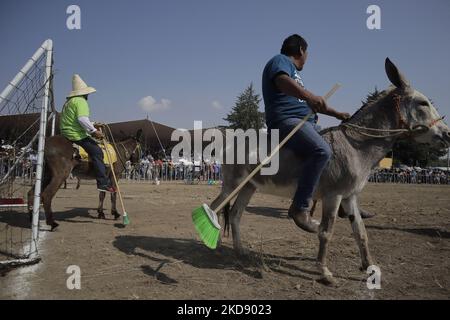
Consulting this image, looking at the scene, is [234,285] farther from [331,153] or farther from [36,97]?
[36,97]

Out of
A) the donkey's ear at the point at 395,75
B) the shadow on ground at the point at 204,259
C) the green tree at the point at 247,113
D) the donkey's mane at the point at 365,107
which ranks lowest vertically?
the shadow on ground at the point at 204,259

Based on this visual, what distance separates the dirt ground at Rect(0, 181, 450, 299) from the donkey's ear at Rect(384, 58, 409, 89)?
2.56 meters

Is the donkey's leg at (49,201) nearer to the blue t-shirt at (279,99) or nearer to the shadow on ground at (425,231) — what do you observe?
the blue t-shirt at (279,99)

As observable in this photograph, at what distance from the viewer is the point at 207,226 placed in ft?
12.8

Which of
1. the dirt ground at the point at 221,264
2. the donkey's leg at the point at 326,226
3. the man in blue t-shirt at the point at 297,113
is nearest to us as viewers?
the dirt ground at the point at 221,264

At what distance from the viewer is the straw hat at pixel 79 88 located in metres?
7.13

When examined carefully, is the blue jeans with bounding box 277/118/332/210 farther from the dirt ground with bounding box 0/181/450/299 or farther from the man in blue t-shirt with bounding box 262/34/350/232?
the dirt ground with bounding box 0/181/450/299

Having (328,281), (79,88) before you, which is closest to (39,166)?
(79,88)

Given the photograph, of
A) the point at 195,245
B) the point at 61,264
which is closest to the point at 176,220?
the point at 195,245

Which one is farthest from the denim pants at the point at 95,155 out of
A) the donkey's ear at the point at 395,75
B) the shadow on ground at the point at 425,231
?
the shadow on ground at the point at 425,231

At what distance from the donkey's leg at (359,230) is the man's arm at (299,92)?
1.41 metres

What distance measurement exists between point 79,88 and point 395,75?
620 cm

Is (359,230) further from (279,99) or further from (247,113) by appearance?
(247,113)

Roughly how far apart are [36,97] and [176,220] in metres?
4.30
